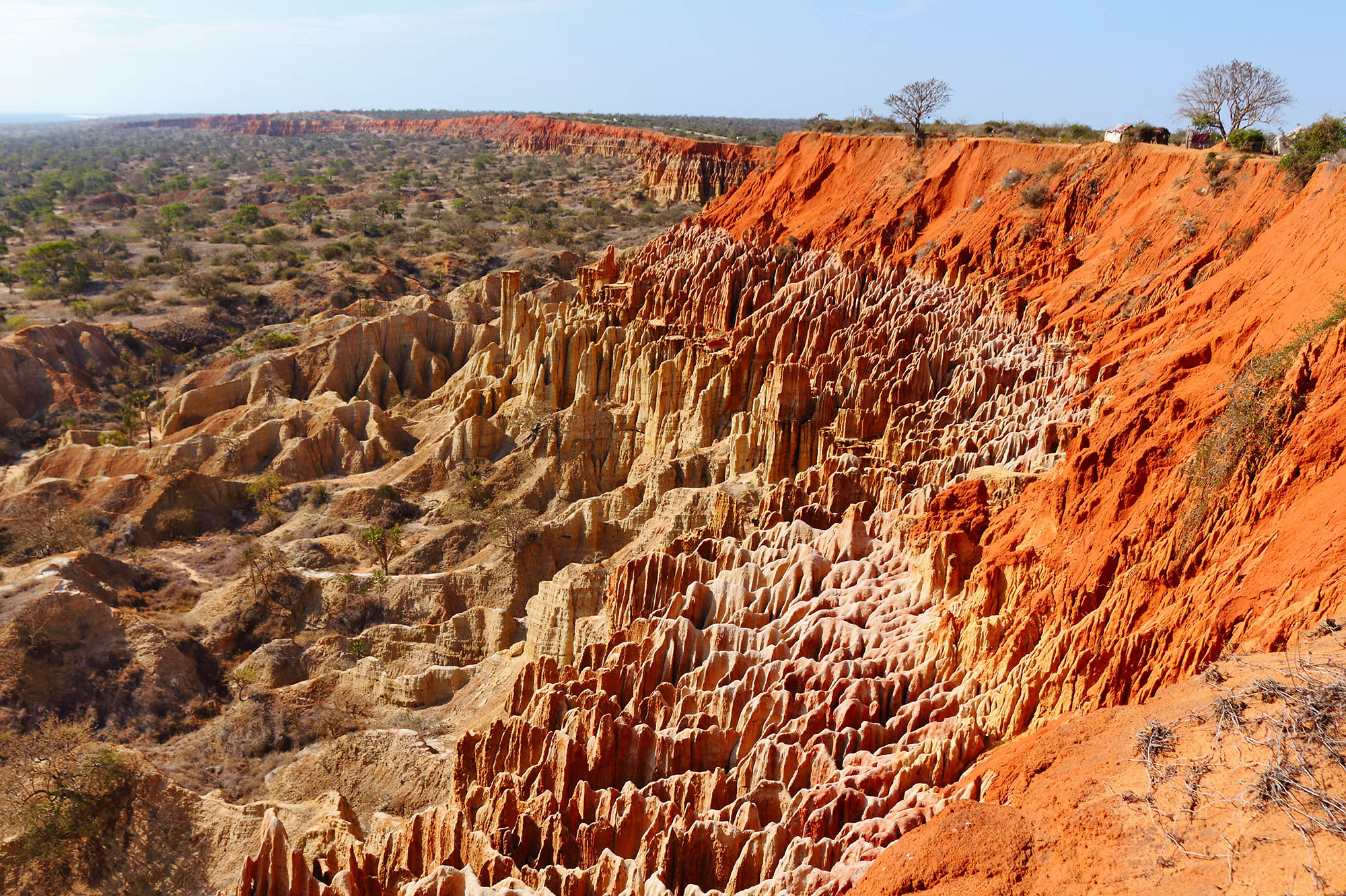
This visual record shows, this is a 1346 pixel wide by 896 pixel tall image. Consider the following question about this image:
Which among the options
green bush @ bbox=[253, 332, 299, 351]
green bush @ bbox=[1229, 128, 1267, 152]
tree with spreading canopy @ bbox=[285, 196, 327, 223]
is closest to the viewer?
green bush @ bbox=[1229, 128, 1267, 152]

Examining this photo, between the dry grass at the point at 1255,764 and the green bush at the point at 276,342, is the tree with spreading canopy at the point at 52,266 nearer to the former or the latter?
the green bush at the point at 276,342

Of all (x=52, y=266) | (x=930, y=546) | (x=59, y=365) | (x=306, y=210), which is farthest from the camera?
(x=306, y=210)

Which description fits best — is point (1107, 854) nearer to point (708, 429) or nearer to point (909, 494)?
point (909, 494)

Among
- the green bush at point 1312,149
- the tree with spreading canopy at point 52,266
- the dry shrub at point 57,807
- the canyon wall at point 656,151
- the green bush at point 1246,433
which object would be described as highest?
the canyon wall at point 656,151

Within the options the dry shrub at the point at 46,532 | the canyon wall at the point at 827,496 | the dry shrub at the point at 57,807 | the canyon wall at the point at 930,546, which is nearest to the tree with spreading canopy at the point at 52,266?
the canyon wall at the point at 827,496

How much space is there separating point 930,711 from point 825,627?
2910 millimetres

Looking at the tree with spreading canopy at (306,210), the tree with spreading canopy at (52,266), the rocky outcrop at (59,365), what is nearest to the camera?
the rocky outcrop at (59,365)

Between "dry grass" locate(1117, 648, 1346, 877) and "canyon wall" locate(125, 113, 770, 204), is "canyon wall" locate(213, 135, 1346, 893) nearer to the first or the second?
"dry grass" locate(1117, 648, 1346, 877)

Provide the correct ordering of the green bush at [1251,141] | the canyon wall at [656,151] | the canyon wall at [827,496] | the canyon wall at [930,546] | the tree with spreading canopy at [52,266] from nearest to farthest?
the canyon wall at [930,546] < the canyon wall at [827,496] < the green bush at [1251,141] < the tree with spreading canopy at [52,266] < the canyon wall at [656,151]

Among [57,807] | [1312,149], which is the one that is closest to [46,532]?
[57,807]

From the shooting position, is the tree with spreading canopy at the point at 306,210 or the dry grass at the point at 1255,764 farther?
the tree with spreading canopy at the point at 306,210

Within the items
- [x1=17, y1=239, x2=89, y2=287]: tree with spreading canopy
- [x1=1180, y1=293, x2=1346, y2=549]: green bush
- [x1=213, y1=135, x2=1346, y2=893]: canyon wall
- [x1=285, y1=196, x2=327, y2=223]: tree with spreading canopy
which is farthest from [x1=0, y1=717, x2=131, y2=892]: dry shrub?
[x1=285, y1=196, x2=327, y2=223]: tree with spreading canopy

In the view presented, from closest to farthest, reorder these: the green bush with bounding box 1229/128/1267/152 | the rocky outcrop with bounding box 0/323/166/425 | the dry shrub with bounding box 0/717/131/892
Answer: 1. the dry shrub with bounding box 0/717/131/892
2. the green bush with bounding box 1229/128/1267/152
3. the rocky outcrop with bounding box 0/323/166/425

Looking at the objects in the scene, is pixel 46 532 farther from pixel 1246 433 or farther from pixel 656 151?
pixel 656 151
